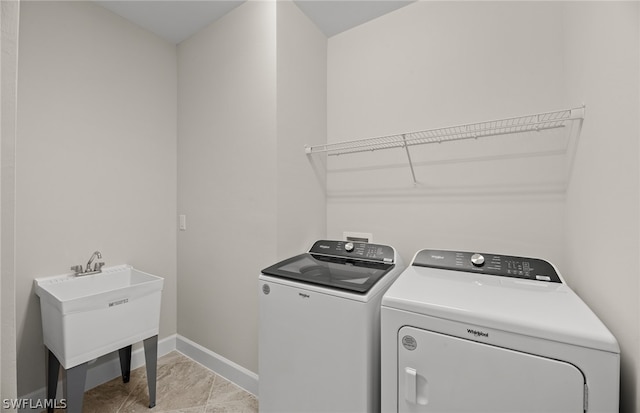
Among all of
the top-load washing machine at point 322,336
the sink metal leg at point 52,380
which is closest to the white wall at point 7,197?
the top-load washing machine at point 322,336

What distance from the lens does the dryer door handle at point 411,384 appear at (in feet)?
3.33

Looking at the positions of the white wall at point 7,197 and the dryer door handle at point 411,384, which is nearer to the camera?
the white wall at point 7,197

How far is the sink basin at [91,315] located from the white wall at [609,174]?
2.16 metres

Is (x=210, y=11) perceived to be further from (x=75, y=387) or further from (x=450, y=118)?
(x=75, y=387)

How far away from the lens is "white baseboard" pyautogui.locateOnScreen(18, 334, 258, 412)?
1817mm

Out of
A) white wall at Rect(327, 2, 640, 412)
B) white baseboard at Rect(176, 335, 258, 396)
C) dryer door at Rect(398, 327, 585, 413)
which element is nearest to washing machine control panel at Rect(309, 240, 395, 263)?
white wall at Rect(327, 2, 640, 412)

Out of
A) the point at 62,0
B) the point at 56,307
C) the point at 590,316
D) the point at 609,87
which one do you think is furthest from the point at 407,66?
the point at 56,307

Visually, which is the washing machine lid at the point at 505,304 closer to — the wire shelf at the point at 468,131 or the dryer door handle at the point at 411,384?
the dryer door handle at the point at 411,384

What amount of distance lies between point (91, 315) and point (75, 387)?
1.18 ft

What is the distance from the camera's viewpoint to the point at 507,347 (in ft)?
2.91

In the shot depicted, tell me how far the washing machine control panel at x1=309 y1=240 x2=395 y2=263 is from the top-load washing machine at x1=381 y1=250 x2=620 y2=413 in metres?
0.41

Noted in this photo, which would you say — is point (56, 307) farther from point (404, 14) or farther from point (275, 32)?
point (404, 14)

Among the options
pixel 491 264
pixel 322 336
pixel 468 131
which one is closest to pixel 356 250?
pixel 322 336

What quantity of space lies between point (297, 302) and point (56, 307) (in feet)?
4.17
